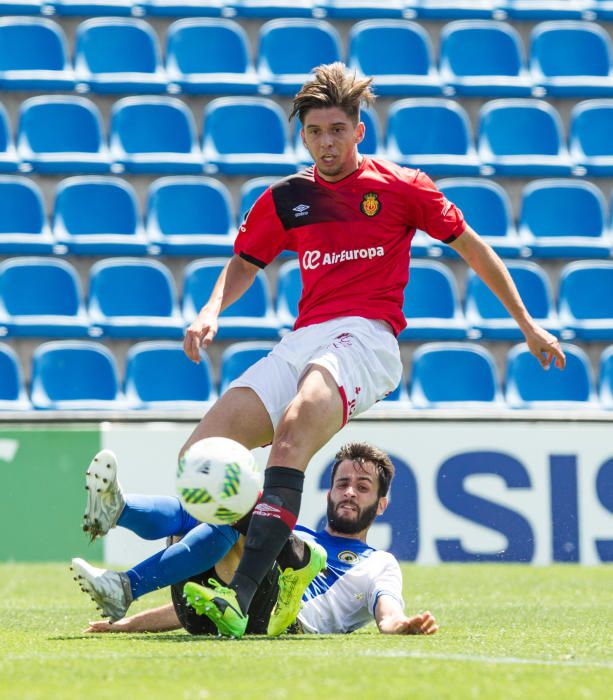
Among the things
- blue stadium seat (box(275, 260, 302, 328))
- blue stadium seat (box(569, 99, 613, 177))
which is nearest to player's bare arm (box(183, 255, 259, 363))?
blue stadium seat (box(275, 260, 302, 328))

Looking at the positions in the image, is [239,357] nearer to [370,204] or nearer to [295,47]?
[295,47]

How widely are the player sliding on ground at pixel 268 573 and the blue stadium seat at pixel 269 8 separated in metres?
7.09

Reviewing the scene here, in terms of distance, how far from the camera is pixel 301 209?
518cm

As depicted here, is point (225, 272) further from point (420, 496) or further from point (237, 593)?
point (420, 496)

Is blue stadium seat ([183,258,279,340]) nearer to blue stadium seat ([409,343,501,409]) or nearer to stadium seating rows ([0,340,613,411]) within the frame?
stadium seating rows ([0,340,613,411])

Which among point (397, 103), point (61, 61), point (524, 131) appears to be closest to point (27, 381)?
point (61, 61)

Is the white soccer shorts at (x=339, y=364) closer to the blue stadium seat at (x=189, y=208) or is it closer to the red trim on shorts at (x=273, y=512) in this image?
the red trim on shorts at (x=273, y=512)

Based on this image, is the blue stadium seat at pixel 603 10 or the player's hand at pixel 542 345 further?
the blue stadium seat at pixel 603 10

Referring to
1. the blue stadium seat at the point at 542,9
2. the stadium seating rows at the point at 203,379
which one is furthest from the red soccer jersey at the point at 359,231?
the blue stadium seat at the point at 542,9

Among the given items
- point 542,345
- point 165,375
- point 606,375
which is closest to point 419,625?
point 542,345

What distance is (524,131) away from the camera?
11367 mm

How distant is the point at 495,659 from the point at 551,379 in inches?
258

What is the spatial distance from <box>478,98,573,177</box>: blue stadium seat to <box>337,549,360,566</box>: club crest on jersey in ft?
21.6

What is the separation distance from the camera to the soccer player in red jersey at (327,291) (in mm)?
4629
